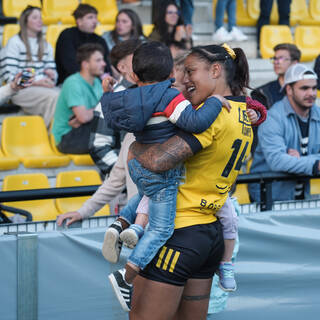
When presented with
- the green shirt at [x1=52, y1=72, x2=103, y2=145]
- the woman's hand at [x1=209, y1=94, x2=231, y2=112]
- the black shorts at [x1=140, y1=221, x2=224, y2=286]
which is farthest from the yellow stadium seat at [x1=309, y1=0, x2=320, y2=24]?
the black shorts at [x1=140, y1=221, x2=224, y2=286]

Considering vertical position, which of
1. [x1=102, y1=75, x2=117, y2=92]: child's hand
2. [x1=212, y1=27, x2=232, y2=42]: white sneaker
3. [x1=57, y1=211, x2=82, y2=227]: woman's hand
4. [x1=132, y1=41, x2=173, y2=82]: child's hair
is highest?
[x1=132, y1=41, x2=173, y2=82]: child's hair

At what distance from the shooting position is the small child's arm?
121 inches

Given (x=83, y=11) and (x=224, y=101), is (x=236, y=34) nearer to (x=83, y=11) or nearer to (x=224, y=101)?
(x=83, y=11)

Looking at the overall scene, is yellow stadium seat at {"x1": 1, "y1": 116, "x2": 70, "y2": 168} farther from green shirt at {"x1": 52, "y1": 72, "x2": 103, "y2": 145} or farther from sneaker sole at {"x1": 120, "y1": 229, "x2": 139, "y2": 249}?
sneaker sole at {"x1": 120, "y1": 229, "x2": 139, "y2": 249}

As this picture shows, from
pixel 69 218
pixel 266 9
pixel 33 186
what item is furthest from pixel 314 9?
pixel 69 218

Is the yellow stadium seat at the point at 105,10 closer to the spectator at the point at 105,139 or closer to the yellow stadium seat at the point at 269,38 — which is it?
the yellow stadium seat at the point at 269,38

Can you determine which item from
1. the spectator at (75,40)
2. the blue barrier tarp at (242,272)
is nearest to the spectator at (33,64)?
the spectator at (75,40)

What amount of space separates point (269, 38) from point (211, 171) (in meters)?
7.95

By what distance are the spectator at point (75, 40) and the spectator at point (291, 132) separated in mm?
2985

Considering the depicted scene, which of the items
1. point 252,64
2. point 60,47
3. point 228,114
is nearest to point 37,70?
point 60,47

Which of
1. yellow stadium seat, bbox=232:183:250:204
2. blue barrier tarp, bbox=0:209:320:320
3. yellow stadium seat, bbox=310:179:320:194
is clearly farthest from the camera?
yellow stadium seat, bbox=232:183:250:204

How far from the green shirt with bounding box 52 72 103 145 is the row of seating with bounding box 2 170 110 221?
0.80m

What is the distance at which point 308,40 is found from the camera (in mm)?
10914

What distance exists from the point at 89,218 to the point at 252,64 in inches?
248
